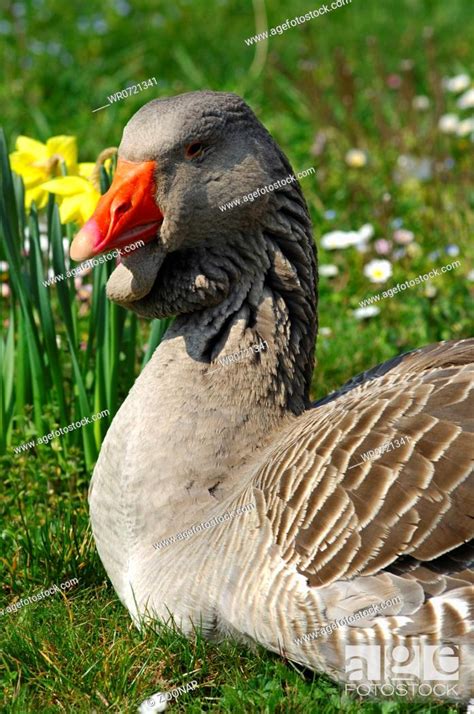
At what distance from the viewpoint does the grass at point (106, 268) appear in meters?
4.18

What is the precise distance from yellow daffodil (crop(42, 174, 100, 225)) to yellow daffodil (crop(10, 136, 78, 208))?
0.28m

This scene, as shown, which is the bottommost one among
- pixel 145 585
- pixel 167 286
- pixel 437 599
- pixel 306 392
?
pixel 437 599

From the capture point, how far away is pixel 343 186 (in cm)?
838

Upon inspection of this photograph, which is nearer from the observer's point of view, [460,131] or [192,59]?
[460,131]

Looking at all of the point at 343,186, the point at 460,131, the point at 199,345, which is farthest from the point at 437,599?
the point at 460,131

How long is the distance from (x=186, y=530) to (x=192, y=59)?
706 cm

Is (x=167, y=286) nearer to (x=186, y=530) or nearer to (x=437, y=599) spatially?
(x=186, y=530)

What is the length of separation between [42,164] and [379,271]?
2543mm

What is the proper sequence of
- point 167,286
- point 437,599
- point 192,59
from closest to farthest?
point 437,599 → point 167,286 → point 192,59

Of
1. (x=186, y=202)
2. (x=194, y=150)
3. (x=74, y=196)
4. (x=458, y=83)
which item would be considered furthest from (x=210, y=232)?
(x=458, y=83)

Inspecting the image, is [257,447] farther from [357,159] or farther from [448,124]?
[448,124]

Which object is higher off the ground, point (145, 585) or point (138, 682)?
point (145, 585)

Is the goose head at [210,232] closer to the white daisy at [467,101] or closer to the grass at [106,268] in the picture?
the grass at [106,268]

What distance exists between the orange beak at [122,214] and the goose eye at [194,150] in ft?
0.50
